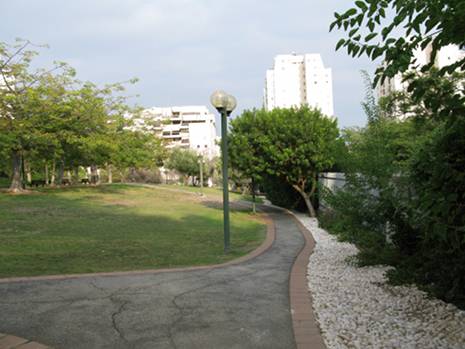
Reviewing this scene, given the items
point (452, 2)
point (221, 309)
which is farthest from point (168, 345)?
point (452, 2)

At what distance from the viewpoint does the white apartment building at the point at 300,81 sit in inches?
4331

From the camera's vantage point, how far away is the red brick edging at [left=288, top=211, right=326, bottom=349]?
347 centimetres

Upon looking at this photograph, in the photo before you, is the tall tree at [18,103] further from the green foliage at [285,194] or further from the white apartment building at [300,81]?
the white apartment building at [300,81]

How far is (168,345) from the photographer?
11.1ft

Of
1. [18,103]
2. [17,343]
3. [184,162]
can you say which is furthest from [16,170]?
[184,162]

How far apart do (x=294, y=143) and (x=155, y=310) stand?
12721mm

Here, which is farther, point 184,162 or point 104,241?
point 184,162

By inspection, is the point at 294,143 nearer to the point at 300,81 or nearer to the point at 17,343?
the point at 17,343

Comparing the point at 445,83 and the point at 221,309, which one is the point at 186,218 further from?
the point at 445,83

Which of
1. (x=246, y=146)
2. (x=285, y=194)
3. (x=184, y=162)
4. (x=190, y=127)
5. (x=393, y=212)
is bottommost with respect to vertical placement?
(x=285, y=194)

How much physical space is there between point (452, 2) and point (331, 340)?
112 inches

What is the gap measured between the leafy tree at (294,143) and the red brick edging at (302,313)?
9385 millimetres

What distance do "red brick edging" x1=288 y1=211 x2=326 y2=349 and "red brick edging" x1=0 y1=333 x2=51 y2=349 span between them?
7.44 ft

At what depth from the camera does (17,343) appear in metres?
3.35
